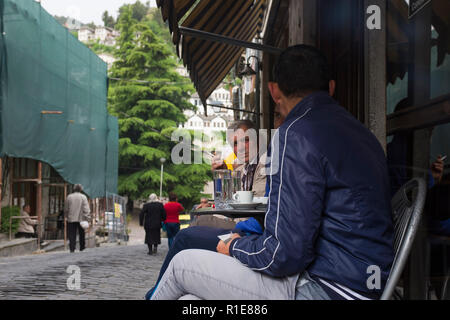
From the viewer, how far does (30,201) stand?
742 inches

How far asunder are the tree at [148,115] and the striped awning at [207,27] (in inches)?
1087

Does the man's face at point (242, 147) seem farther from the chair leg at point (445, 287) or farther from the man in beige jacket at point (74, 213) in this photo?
the man in beige jacket at point (74, 213)

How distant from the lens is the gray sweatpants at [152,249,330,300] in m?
1.60

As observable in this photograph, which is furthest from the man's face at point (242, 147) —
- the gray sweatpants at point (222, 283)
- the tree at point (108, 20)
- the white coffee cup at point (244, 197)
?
the tree at point (108, 20)

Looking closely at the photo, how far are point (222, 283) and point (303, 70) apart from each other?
761 mm

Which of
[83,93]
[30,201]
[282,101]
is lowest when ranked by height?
[30,201]

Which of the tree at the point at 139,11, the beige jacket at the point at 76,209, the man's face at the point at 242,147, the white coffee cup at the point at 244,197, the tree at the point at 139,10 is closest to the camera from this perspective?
the white coffee cup at the point at 244,197

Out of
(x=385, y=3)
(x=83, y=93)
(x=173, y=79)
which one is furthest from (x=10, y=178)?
(x=173, y=79)

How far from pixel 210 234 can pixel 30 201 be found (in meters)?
18.1

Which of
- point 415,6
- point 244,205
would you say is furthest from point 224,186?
point 415,6

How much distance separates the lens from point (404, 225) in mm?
1749

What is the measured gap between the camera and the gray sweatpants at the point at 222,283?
1603mm

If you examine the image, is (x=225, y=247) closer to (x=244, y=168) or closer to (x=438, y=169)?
(x=438, y=169)
